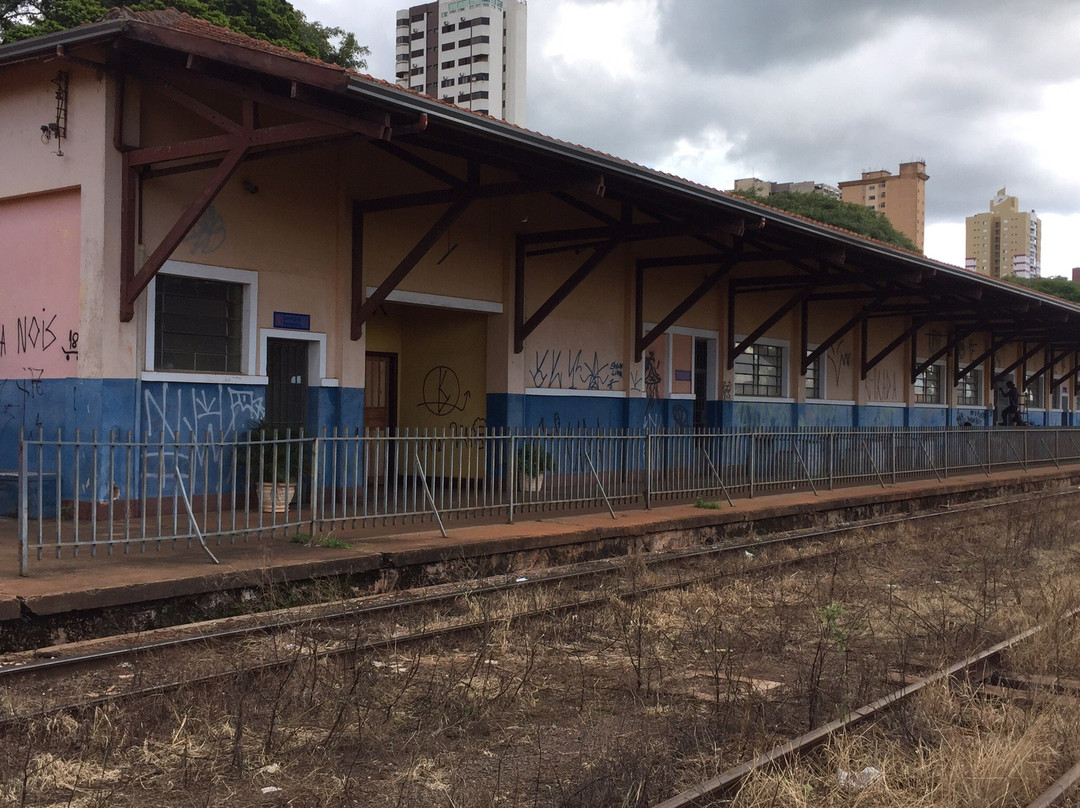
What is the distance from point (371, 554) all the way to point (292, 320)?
4774 millimetres

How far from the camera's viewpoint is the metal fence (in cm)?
923

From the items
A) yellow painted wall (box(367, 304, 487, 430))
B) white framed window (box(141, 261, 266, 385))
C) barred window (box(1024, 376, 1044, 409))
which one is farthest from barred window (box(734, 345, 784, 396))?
barred window (box(1024, 376, 1044, 409))

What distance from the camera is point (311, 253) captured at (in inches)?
529

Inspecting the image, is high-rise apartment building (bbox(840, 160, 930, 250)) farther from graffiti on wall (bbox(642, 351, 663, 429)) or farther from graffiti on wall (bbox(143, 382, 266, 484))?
graffiti on wall (bbox(143, 382, 266, 484))

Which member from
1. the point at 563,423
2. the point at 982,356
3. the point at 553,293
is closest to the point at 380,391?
the point at 563,423

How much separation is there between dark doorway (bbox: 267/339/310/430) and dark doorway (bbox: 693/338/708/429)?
9.94 m

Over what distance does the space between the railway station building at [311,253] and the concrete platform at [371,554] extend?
2.55 meters

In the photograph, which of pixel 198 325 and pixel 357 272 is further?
pixel 357 272

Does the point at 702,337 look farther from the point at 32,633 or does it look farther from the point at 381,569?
the point at 32,633

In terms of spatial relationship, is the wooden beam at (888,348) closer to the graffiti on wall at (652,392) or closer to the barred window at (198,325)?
the graffiti on wall at (652,392)

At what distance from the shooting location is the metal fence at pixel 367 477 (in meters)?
9.23

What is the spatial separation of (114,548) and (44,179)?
186 inches

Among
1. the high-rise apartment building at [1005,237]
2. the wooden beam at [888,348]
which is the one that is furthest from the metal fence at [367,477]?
the high-rise apartment building at [1005,237]

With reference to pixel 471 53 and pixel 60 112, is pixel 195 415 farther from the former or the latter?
pixel 471 53
